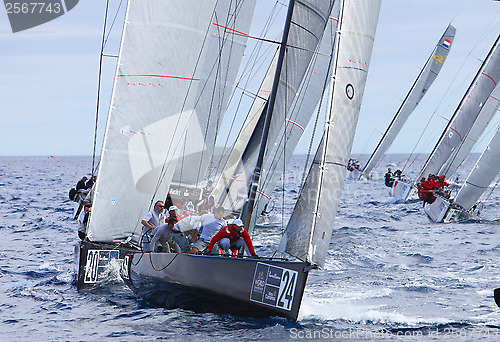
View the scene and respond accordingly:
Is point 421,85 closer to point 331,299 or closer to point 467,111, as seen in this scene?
point 467,111

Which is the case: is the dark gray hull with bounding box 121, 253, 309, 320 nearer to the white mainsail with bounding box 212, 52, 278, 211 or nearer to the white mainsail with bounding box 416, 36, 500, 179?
the white mainsail with bounding box 212, 52, 278, 211

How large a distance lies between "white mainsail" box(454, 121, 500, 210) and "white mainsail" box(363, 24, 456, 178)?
1413cm

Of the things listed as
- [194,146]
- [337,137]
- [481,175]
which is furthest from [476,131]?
[337,137]

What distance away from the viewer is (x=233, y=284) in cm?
794

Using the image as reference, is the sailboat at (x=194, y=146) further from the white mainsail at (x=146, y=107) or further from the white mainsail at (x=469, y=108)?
the white mainsail at (x=469, y=108)

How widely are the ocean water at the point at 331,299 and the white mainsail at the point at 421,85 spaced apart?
61.2 ft

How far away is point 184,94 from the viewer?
36.3ft

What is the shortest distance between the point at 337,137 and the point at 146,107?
3.96m

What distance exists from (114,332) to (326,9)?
18.3 feet

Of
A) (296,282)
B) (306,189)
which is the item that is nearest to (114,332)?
(296,282)

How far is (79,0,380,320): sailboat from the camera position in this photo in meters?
8.02

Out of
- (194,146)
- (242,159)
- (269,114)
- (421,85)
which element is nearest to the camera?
(269,114)

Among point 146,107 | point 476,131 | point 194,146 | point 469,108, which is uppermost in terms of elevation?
point 469,108

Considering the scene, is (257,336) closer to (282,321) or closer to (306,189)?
(282,321)
